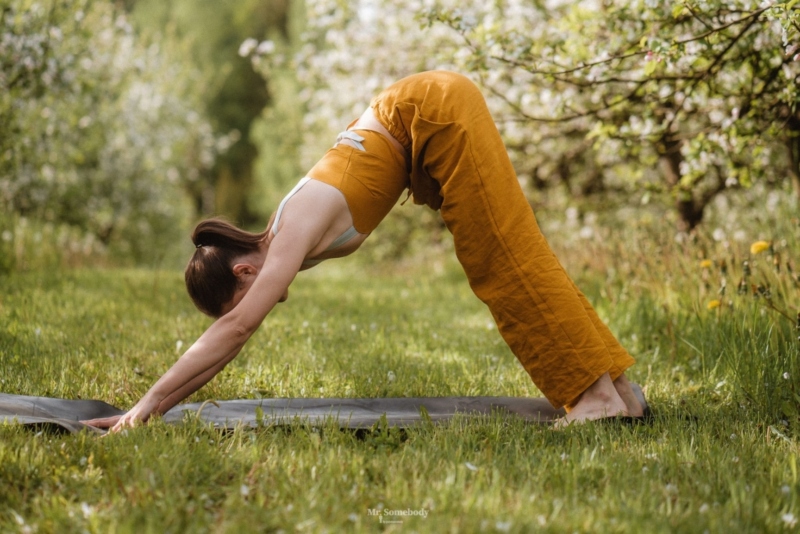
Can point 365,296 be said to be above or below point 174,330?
below

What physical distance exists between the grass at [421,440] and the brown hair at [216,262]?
480mm

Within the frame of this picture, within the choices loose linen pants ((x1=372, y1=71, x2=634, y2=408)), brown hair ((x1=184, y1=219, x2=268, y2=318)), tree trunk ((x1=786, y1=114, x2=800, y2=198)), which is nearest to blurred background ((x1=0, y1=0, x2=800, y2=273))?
tree trunk ((x1=786, y1=114, x2=800, y2=198))

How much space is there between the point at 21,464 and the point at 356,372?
5.13 ft

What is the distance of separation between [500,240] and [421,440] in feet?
2.51

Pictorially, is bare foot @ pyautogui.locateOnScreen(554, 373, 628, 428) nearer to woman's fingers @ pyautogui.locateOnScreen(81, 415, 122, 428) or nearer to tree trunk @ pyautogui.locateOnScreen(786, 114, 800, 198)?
woman's fingers @ pyautogui.locateOnScreen(81, 415, 122, 428)

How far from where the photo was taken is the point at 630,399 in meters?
2.61

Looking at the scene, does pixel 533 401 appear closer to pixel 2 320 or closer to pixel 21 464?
pixel 21 464

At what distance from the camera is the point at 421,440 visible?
2.20 meters

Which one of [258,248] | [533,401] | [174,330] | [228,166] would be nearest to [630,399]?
[533,401]

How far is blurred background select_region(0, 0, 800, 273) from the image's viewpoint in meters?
3.57

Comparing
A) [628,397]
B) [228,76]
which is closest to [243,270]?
[628,397]

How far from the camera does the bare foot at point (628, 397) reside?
2596 millimetres

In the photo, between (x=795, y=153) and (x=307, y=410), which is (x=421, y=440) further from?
(x=795, y=153)

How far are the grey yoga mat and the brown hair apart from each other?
38 cm
